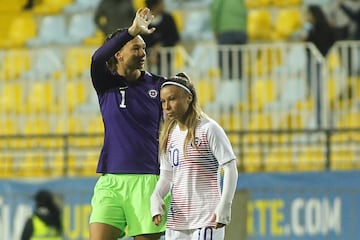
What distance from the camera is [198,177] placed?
26.3 ft

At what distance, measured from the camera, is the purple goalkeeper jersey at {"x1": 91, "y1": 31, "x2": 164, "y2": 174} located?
8.61 metres

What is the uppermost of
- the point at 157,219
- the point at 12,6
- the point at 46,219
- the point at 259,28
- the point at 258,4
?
the point at 12,6

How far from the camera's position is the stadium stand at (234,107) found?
15531 mm

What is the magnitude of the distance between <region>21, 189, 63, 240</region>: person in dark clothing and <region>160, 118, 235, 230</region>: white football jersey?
216 inches

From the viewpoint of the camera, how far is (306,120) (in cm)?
1569

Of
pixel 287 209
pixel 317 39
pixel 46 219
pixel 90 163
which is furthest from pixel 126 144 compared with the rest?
pixel 317 39

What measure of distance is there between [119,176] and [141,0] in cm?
997

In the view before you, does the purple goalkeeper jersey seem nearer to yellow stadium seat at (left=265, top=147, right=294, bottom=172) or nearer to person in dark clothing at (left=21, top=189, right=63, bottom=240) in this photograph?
person in dark clothing at (left=21, top=189, right=63, bottom=240)

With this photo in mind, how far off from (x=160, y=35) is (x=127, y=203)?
25.9 ft

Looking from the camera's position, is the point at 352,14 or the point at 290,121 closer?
the point at 290,121

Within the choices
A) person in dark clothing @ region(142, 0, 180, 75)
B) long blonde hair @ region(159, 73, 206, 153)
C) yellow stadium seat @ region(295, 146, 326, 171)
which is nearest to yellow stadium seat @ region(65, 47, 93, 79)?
person in dark clothing @ region(142, 0, 180, 75)

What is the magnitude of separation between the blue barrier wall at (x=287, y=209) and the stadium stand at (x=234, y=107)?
4.18 ft

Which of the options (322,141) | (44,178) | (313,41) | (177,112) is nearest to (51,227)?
(44,178)

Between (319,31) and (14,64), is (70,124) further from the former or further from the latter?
(319,31)
